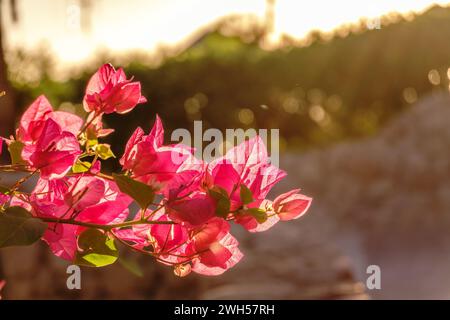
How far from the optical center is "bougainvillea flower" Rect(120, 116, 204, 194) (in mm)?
950

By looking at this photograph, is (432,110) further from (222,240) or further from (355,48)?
(222,240)

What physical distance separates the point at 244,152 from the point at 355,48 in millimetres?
11765

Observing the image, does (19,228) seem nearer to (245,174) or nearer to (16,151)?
(16,151)

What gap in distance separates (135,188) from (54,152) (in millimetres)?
110

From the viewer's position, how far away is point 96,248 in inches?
39.4

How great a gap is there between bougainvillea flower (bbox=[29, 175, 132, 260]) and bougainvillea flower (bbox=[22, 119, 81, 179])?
1.1 inches

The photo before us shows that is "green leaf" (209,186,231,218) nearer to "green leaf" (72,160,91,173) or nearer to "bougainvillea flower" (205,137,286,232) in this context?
"bougainvillea flower" (205,137,286,232)

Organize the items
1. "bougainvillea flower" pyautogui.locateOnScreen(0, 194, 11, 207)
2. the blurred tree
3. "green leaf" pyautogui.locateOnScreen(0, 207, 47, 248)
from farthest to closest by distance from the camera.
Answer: the blurred tree < "bougainvillea flower" pyautogui.locateOnScreen(0, 194, 11, 207) < "green leaf" pyautogui.locateOnScreen(0, 207, 47, 248)

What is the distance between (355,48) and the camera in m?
12.4

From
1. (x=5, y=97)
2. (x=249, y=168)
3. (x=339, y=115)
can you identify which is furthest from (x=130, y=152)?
(x=339, y=115)

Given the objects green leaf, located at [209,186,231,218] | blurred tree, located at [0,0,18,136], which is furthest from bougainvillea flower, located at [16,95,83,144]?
blurred tree, located at [0,0,18,136]

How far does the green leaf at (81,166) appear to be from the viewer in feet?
3.41

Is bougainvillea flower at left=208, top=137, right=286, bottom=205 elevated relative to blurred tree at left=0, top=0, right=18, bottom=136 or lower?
lower
